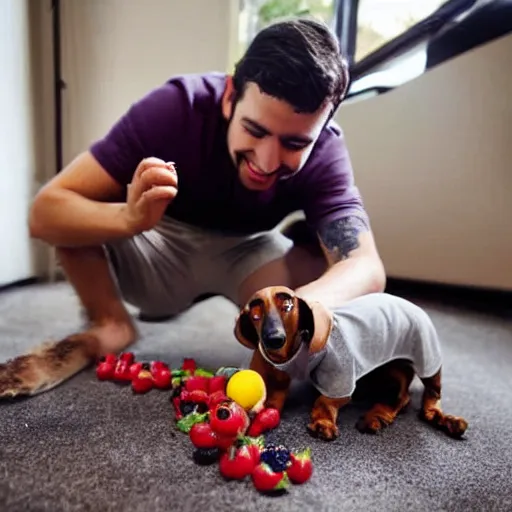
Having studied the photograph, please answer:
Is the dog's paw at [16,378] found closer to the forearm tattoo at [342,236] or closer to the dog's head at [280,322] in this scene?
the dog's head at [280,322]

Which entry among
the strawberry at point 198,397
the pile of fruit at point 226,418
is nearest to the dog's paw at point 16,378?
the pile of fruit at point 226,418

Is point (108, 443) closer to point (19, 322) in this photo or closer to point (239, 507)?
point (239, 507)

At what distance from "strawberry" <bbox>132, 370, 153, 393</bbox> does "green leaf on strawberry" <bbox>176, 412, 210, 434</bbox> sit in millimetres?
122

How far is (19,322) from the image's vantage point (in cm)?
117

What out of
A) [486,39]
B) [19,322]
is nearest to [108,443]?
[19,322]

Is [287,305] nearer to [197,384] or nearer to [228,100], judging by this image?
[197,384]

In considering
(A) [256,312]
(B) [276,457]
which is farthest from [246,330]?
(B) [276,457]

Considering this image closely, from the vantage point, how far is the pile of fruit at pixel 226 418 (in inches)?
21.6

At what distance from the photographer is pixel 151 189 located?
0.75m

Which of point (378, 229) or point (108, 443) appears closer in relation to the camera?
point (108, 443)

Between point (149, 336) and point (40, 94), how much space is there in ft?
3.18

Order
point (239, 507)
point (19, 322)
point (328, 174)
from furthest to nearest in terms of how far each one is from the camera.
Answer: point (19, 322), point (328, 174), point (239, 507)

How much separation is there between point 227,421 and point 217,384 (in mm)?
138

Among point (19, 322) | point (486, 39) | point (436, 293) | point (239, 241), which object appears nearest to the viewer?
point (239, 241)
